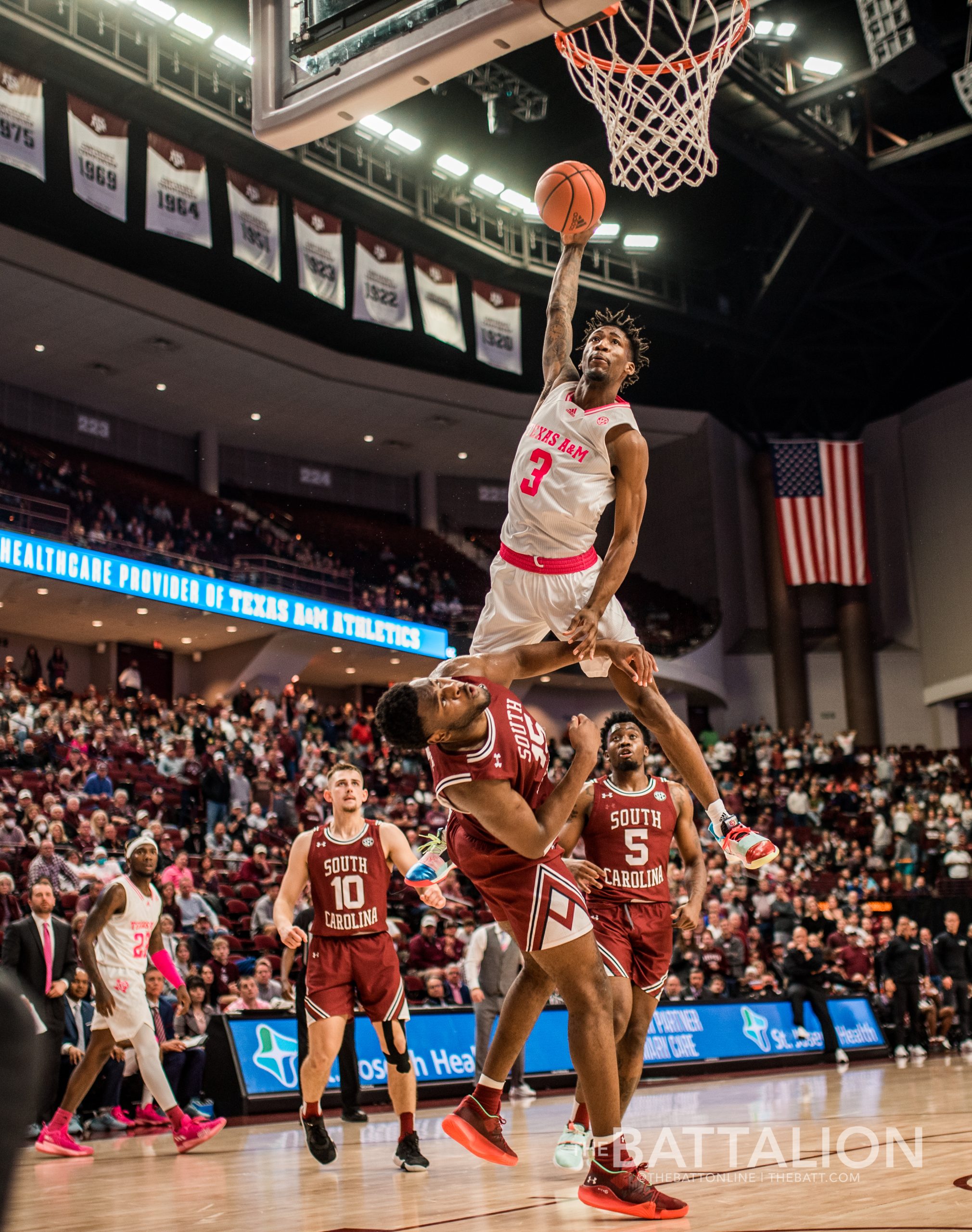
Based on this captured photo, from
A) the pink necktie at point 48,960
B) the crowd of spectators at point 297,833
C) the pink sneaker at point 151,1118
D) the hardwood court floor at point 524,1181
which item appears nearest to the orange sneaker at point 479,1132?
the hardwood court floor at point 524,1181

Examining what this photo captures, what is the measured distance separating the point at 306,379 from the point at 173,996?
63.7ft

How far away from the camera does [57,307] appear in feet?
80.0

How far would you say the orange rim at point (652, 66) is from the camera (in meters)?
7.39

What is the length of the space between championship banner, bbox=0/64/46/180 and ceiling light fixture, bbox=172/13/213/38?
3.27 meters

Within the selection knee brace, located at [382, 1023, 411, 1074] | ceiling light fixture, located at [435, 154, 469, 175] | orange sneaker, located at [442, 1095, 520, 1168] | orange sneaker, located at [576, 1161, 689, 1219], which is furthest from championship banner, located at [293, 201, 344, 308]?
orange sneaker, located at [576, 1161, 689, 1219]

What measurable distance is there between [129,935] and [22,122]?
15.8 meters

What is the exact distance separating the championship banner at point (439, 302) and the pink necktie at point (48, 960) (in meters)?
18.6

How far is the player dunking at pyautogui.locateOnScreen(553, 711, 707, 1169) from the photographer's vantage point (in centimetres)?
632

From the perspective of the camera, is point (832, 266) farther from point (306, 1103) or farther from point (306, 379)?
point (306, 1103)

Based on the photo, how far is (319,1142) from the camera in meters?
6.32

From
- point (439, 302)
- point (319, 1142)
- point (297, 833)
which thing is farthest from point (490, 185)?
point (319, 1142)

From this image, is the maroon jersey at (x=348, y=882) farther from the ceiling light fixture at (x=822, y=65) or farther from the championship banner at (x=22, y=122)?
the ceiling light fixture at (x=822, y=65)

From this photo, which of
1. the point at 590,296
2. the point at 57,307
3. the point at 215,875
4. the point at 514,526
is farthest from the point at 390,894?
the point at 590,296

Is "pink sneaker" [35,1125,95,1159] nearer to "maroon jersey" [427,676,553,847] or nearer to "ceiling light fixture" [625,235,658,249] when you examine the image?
"maroon jersey" [427,676,553,847]
